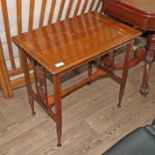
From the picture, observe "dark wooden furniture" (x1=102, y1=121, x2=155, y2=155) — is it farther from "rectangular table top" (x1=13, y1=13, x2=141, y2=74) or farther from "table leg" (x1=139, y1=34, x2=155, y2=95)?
"table leg" (x1=139, y1=34, x2=155, y2=95)

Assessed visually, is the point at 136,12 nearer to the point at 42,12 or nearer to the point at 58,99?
the point at 42,12

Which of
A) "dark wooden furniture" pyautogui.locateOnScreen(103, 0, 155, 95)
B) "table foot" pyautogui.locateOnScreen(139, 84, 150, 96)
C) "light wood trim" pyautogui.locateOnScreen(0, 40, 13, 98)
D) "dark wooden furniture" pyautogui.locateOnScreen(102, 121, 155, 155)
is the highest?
"dark wooden furniture" pyautogui.locateOnScreen(103, 0, 155, 95)

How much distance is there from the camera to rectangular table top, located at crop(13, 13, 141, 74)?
1292 millimetres

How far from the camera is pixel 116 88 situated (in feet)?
7.14

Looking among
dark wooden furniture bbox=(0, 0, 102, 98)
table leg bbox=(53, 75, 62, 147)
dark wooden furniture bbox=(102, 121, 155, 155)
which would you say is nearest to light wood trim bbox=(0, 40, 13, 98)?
dark wooden furniture bbox=(0, 0, 102, 98)

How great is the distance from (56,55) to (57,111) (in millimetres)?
354

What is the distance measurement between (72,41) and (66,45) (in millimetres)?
59

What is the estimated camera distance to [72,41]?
4.75 feet

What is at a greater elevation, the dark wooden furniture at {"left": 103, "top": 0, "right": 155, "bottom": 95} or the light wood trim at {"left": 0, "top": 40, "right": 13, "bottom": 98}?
the dark wooden furniture at {"left": 103, "top": 0, "right": 155, "bottom": 95}

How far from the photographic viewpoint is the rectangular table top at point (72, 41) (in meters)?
1.29

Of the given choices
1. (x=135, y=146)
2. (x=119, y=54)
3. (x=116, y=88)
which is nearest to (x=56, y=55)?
(x=135, y=146)

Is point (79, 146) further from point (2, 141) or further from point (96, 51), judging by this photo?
point (96, 51)

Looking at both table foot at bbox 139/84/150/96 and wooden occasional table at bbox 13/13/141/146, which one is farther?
table foot at bbox 139/84/150/96

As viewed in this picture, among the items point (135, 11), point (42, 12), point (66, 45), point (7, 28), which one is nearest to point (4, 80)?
point (7, 28)
